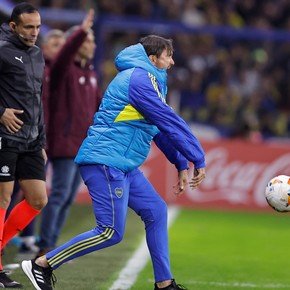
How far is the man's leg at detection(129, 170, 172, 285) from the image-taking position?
25.6 ft

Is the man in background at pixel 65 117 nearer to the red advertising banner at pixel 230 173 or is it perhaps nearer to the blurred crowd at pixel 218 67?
the red advertising banner at pixel 230 173

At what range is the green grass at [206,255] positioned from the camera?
8.88m

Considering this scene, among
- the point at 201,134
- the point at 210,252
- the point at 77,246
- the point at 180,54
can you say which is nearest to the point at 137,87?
the point at 77,246

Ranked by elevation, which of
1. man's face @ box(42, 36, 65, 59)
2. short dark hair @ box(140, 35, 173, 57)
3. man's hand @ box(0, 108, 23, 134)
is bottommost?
man's hand @ box(0, 108, 23, 134)

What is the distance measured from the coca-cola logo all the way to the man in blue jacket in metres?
9.42

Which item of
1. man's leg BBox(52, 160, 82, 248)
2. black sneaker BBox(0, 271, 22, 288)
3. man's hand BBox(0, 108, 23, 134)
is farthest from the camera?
man's leg BBox(52, 160, 82, 248)

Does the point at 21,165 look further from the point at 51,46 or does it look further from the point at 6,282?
the point at 51,46

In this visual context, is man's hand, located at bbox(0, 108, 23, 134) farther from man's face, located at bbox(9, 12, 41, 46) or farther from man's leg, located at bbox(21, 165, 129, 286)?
man's leg, located at bbox(21, 165, 129, 286)

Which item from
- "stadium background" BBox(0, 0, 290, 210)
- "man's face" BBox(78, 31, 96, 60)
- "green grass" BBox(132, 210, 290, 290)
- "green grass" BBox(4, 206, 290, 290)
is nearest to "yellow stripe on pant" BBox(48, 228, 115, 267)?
"green grass" BBox(4, 206, 290, 290)

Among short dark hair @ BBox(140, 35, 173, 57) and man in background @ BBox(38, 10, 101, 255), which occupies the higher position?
short dark hair @ BBox(140, 35, 173, 57)

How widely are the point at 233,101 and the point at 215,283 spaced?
11.5 metres

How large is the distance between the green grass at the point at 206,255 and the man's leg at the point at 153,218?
674 mm

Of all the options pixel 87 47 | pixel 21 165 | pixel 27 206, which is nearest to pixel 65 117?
pixel 87 47

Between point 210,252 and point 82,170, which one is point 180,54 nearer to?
point 210,252
